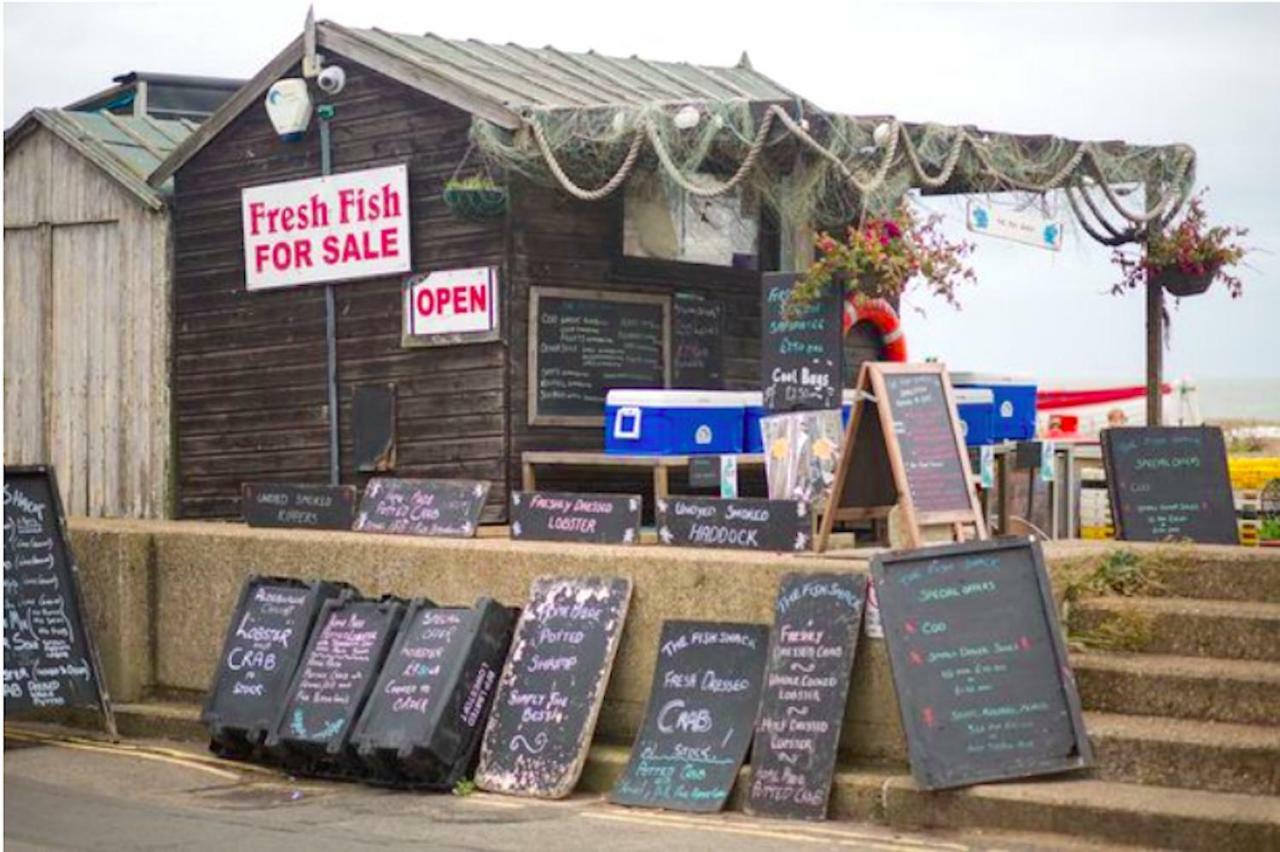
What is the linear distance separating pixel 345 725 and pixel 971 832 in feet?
11.9

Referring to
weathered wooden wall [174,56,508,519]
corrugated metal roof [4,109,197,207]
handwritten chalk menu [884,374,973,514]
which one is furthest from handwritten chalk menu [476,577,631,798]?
corrugated metal roof [4,109,197,207]

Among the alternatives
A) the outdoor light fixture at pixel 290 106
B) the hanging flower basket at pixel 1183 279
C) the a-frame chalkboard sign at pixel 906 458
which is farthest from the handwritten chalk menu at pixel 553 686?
the hanging flower basket at pixel 1183 279

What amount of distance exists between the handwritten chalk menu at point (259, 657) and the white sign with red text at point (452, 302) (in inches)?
106

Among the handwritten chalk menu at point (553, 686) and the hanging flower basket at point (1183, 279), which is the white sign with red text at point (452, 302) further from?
the hanging flower basket at point (1183, 279)

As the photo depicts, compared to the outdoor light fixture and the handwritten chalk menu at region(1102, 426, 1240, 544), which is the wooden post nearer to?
the handwritten chalk menu at region(1102, 426, 1240, 544)

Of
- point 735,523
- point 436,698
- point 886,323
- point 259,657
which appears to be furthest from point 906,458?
point 886,323

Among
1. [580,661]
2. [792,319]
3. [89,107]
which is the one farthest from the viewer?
[89,107]

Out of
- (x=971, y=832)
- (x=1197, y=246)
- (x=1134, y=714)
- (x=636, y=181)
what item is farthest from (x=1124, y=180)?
(x=971, y=832)

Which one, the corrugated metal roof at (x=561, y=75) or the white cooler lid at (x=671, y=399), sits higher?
the corrugated metal roof at (x=561, y=75)

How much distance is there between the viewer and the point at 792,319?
1272cm

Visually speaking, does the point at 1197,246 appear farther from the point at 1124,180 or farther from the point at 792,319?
the point at 792,319

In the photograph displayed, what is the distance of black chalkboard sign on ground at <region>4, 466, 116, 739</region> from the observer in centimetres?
1325

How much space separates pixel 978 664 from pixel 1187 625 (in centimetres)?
124

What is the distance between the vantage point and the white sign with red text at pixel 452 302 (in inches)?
574
